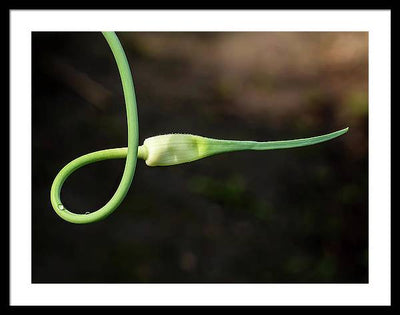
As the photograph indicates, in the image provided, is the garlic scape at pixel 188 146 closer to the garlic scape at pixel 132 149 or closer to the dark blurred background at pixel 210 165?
the garlic scape at pixel 132 149

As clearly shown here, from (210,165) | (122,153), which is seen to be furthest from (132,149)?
(210,165)

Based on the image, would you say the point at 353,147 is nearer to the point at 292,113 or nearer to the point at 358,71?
the point at 292,113

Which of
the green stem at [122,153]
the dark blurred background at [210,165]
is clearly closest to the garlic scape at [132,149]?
the green stem at [122,153]

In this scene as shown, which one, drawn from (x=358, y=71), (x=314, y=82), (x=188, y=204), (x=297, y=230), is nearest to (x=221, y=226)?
(x=188, y=204)

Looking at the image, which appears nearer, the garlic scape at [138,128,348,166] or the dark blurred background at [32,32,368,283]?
the garlic scape at [138,128,348,166]

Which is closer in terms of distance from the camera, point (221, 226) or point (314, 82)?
point (221, 226)

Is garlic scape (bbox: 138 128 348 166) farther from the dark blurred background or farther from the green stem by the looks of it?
the dark blurred background

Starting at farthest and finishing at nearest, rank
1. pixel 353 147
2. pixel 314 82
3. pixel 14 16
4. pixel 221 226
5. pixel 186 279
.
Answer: pixel 314 82 < pixel 353 147 < pixel 221 226 < pixel 186 279 < pixel 14 16

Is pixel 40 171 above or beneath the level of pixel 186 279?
above

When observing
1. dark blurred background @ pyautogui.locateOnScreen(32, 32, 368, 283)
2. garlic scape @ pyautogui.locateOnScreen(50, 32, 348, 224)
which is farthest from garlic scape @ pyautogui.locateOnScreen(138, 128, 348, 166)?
dark blurred background @ pyautogui.locateOnScreen(32, 32, 368, 283)
